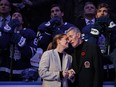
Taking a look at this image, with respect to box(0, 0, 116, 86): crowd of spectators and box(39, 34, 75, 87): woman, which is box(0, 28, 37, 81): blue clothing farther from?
box(39, 34, 75, 87): woman

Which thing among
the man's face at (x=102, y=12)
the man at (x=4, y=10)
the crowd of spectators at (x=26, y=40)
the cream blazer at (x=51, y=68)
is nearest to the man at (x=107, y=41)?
the crowd of spectators at (x=26, y=40)

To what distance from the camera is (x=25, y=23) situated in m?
6.01

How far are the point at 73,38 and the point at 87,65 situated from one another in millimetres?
351

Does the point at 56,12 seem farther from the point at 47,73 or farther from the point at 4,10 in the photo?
the point at 47,73

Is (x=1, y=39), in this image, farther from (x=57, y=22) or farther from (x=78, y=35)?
(x=78, y=35)

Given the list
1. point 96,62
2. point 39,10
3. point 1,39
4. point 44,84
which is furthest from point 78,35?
point 39,10

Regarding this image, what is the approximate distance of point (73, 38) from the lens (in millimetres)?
4113

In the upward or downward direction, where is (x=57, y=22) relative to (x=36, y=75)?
upward

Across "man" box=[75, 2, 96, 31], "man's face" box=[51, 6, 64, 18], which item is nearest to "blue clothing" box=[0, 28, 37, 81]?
"man's face" box=[51, 6, 64, 18]

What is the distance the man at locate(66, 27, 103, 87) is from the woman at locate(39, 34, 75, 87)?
0.09 meters

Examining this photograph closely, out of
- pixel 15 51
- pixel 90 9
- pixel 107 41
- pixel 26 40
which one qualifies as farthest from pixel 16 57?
pixel 90 9

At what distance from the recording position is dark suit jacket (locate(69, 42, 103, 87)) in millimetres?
4117

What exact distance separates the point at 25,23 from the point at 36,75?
5.04 feet

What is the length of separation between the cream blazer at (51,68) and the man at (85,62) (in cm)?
13
